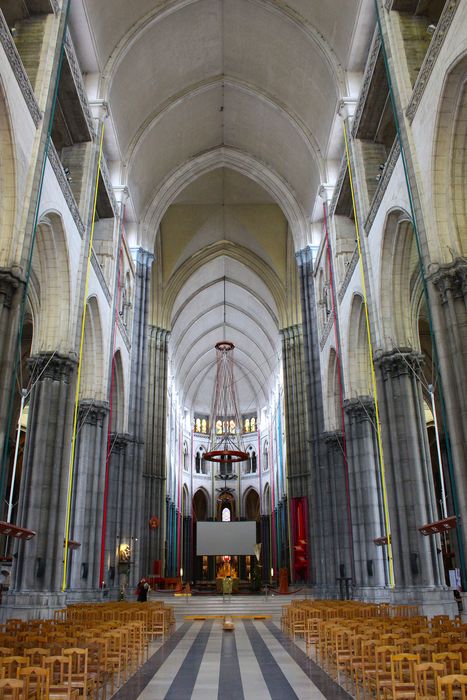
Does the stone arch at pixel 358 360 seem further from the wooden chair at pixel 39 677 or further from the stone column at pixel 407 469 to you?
the wooden chair at pixel 39 677

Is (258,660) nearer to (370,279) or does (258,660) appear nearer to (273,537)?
(370,279)

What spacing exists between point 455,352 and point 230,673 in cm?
693

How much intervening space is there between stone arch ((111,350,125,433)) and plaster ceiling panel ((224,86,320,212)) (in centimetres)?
1195

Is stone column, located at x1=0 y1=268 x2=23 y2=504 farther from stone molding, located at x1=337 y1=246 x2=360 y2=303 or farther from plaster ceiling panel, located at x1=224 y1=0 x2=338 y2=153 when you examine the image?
plaster ceiling panel, located at x1=224 y1=0 x2=338 y2=153

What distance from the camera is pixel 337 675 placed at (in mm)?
8484

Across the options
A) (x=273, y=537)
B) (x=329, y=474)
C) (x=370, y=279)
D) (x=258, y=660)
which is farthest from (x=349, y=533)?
(x=273, y=537)

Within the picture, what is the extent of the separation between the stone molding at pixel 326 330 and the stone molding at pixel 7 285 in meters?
14.5

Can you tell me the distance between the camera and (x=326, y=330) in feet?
83.0

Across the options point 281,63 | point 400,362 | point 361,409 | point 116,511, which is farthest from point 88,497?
point 281,63

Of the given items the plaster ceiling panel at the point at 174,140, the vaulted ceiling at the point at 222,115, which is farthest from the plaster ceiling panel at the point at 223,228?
the plaster ceiling panel at the point at 174,140

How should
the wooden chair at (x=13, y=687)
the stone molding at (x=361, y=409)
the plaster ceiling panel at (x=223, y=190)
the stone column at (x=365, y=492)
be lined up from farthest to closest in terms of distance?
1. the plaster ceiling panel at (x=223, y=190)
2. the stone molding at (x=361, y=409)
3. the stone column at (x=365, y=492)
4. the wooden chair at (x=13, y=687)

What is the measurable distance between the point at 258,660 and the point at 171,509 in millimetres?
32520

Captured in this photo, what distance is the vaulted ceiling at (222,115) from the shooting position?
2097 centimetres

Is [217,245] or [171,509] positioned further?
[171,509]
